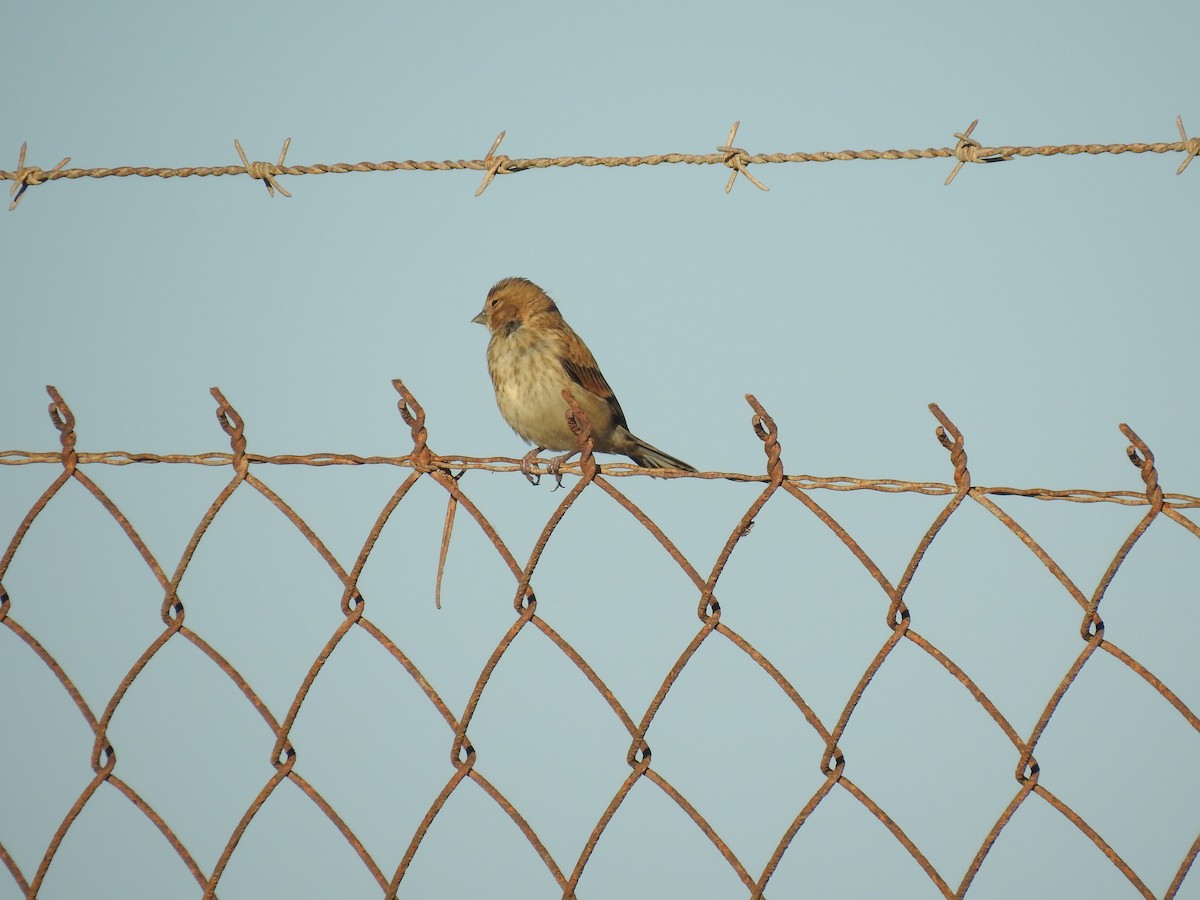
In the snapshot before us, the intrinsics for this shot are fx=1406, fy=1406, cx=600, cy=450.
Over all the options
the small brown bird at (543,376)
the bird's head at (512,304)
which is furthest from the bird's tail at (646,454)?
the bird's head at (512,304)

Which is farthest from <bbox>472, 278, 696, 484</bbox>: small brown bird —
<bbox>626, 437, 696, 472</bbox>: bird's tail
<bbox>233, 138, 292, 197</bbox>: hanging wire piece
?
<bbox>233, 138, 292, 197</bbox>: hanging wire piece

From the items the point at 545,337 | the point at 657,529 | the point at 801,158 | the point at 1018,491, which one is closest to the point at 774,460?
the point at 657,529

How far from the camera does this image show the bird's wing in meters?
7.17

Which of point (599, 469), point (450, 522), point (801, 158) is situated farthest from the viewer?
point (801, 158)

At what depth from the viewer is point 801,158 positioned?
3.81 meters

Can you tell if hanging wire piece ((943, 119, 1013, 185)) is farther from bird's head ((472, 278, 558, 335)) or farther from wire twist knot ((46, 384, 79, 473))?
bird's head ((472, 278, 558, 335))

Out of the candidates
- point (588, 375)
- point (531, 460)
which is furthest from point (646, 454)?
point (531, 460)

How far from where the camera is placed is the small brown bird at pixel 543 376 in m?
7.00

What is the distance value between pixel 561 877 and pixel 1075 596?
1170 mm

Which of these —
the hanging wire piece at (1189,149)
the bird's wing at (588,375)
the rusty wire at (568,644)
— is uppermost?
the bird's wing at (588,375)

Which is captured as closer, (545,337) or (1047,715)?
(1047,715)

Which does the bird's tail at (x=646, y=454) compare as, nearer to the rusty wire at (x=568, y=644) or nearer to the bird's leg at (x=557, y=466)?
the bird's leg at (x=557, y=466)

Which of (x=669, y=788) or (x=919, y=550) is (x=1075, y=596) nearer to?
(x=919, y=550)

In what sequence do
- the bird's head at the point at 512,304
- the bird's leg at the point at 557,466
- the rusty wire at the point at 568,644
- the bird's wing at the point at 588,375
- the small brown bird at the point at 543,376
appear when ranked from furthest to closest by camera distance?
the bird's head at the point at 512,304
the bird's wing at the point at 588,375
the small brown bird at the point at 543,376
the bird's leg at the point at 557,466
the rusty wire at the point at 568,644
